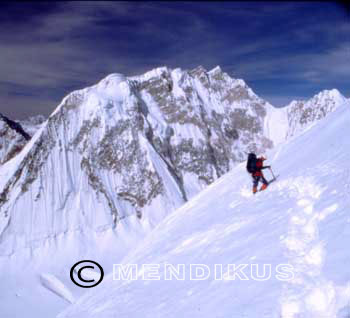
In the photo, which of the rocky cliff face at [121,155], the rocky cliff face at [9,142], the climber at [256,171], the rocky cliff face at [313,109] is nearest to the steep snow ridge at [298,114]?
the rocky cliff face at [313,109]

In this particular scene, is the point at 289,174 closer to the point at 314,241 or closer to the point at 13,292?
the point at 314,241

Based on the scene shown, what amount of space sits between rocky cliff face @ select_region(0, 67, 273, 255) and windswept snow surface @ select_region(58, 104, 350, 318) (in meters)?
72.9

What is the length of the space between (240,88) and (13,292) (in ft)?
332

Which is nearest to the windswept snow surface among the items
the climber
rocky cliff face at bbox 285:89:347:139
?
the climber

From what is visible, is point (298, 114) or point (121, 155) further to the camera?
point (298, 114)

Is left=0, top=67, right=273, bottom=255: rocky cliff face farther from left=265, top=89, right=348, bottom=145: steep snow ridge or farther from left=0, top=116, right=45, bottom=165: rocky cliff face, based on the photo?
left=0, top=116, right=45, bottom=165: rocky cliff face

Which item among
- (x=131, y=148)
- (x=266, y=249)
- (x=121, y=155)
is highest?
(x=131, y=148)

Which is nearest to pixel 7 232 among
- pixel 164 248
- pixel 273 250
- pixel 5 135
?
pixel 5 135

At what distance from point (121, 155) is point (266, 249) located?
89470 mm

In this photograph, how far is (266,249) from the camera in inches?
291

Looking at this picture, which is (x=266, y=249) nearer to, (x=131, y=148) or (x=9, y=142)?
(x=131, y=148)

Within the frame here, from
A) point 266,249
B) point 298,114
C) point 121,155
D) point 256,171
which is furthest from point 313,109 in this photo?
point 266,249

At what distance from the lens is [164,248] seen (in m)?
11.6

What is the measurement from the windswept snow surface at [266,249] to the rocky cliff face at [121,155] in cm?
7290
